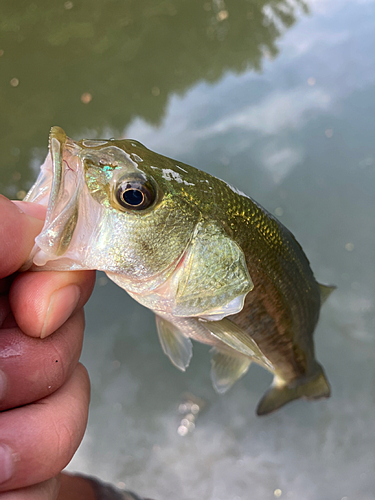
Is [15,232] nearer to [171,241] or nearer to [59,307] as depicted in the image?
[59,307]

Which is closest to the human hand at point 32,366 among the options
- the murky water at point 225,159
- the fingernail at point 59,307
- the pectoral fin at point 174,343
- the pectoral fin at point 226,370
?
the fingernail at point 59,307

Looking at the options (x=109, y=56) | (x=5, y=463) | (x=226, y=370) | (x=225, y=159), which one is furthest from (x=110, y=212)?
(x=109, y=56)

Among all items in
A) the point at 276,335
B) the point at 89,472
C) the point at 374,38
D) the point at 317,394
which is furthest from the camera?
the point at 374,38

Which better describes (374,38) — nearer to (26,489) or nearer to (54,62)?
(54,62)

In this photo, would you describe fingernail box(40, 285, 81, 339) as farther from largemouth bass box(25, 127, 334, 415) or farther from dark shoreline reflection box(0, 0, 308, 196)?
dark shoreline reflection box(0, 0, 308, 196)

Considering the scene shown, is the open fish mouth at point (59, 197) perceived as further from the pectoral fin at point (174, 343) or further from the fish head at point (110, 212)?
the pectoral fin at point (174, 343)

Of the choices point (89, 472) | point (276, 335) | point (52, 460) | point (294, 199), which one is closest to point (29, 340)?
point (52, 460)

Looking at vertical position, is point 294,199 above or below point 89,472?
above
